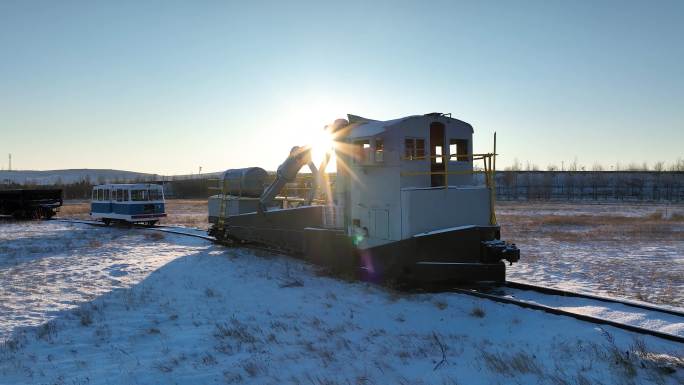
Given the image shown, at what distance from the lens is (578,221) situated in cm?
2991

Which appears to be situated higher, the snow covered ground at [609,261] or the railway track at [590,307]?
the railway track at [590,307]

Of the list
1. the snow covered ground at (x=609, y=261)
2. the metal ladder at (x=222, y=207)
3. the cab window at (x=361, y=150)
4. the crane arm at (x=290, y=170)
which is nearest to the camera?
the snow covered ground at (x=609, y=261)

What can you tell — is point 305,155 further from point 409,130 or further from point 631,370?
point 631,370

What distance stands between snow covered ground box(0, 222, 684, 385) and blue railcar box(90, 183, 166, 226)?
46.2ft

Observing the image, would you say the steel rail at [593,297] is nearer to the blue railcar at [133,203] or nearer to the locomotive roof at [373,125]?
the locomotive roof at [373,125]

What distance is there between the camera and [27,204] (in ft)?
110

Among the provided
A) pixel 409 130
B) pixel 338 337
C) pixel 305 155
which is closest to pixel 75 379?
pixel 338 337

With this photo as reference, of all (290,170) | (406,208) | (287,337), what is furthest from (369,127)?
(287,337)

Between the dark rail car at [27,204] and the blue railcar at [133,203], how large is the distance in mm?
9548

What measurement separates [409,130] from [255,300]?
5045mm

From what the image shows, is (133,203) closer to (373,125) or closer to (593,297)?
(373,125)

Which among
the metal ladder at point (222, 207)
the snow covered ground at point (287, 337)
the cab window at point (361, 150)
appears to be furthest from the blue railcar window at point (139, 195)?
the cab window at point (361, 150)

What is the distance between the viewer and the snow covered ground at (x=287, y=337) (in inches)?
228

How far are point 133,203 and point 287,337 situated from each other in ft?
70.7
